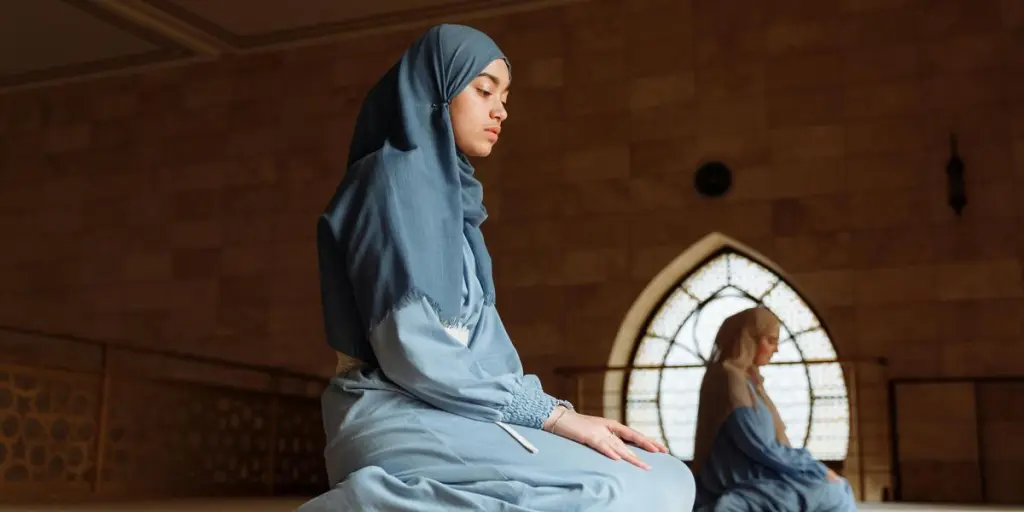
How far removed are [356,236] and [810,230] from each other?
6.85 meters

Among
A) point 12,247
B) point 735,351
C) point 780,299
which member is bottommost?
point 735,351

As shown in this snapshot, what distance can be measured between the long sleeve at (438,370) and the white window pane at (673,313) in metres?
6.97

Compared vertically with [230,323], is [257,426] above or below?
below

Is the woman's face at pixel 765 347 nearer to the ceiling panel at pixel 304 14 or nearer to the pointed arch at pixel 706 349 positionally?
the pointed arch at pixel 706 349

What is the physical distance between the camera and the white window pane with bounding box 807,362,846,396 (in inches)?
322

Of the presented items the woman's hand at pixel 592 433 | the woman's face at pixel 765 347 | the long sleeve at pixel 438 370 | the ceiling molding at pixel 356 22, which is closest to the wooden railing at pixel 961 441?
the woman's face at pixel 765 347

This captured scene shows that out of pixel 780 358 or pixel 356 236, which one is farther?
pixel 780 358

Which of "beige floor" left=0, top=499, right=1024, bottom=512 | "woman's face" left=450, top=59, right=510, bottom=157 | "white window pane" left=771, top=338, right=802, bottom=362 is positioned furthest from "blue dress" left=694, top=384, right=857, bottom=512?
"white window pane" left=771, top=338, right=802, bottom=362

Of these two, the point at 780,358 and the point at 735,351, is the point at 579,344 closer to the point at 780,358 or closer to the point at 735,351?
the point at 780,358

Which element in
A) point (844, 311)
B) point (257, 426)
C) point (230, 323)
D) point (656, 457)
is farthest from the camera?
point (230, 323)

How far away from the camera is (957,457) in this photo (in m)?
7.55

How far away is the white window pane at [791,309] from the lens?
332 inches

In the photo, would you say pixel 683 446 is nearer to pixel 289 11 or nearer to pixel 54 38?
pixel 289 11

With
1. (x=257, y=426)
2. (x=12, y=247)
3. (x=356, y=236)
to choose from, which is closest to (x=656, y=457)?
(x=356, y=236)
